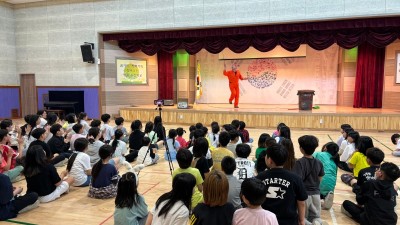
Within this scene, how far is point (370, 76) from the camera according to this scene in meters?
10.2

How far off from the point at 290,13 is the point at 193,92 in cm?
590

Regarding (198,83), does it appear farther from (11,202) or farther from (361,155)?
(11,202)

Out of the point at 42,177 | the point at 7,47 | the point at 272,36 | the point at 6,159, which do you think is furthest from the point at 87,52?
the point at 42,177

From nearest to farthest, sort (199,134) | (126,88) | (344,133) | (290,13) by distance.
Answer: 1. (199,134)
2. (344,133)
3. (290,13)
4. (126,88)

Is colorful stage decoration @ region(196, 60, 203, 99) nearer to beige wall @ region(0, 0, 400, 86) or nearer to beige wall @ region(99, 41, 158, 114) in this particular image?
beige wall @ region(99, 41, 158, 114)

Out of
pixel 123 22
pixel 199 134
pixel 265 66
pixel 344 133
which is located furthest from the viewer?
pixel 265 66

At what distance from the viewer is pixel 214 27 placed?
973 cm

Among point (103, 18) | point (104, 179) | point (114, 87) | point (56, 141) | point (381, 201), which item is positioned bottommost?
point (104, 179)

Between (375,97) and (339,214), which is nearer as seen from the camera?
(339,214)

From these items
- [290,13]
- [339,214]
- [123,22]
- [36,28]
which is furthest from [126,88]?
[339,214]

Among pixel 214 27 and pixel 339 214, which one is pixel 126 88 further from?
pixel 339 214

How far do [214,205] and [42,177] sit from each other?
240cm

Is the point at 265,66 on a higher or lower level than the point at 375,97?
higher

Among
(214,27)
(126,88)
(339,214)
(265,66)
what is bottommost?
(339,214)
